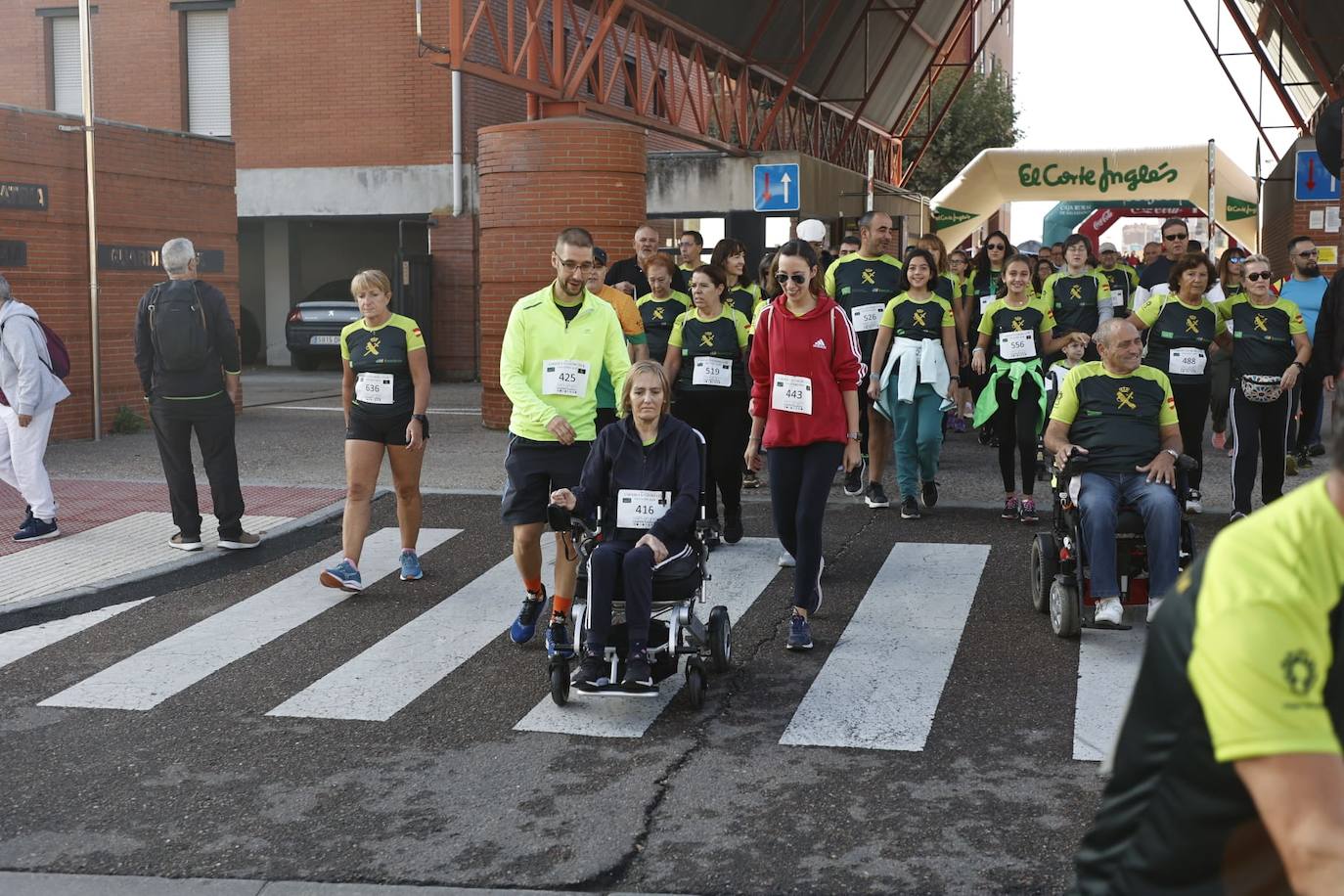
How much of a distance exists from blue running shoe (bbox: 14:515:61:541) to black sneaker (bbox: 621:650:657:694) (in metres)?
5.72

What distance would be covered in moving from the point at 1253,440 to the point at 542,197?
8178 millimetres

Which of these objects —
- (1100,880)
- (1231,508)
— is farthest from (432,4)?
(1100,880)

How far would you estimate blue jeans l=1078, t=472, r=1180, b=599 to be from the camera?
7.42 metres

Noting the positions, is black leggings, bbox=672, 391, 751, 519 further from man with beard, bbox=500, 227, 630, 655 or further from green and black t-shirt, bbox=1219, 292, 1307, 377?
green and black t-shirt, bbox=1219, 292, 1307, 377

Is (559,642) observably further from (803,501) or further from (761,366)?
(761,366)

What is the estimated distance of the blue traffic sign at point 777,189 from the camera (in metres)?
20.1

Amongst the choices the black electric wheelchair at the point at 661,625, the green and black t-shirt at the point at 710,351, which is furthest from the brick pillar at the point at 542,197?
the black electric wheelchair at the point at 661,625

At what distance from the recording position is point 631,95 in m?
23.8

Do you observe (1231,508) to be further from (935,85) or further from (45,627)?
(935,85)

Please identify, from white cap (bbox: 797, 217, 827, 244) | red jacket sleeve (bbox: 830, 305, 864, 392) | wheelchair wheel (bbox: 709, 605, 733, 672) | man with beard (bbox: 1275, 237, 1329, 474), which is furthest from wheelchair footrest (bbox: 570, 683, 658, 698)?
white cap (bbox: 797, 217, 827, 244)

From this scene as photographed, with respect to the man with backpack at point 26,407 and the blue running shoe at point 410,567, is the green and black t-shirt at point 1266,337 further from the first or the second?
the man with backpack at point 26,407

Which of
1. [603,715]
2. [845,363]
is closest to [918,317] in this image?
[845,363]

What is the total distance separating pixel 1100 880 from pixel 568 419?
5.33 m

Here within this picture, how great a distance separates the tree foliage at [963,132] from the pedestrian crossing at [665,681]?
38083 millimetres
